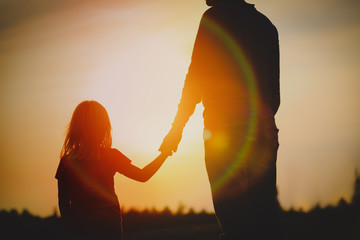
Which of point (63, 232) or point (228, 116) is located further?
point (63, 232)

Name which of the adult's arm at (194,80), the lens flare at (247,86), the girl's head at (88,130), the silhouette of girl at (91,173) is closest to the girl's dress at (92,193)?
the silhouette of girl at (91,173)

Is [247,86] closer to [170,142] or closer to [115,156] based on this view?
[170,142]

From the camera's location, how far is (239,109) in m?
3.06

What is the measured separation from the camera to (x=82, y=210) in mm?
4332

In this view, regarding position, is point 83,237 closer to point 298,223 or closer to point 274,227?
point 274,227

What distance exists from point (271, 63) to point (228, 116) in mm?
645

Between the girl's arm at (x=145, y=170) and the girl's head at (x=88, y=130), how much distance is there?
1.17ft

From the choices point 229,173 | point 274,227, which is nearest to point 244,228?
point 274,227

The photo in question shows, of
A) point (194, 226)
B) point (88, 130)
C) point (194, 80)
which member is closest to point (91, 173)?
point (88, 130)

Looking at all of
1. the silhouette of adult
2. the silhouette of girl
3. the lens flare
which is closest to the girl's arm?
the silhouette of girl

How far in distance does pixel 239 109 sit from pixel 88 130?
2.17 m

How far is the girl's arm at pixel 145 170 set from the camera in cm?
466

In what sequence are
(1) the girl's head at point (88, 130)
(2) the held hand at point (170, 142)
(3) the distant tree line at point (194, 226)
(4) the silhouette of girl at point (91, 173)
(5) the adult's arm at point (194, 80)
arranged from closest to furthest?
(5) the adult's arm at point (194, 80) < (2) the held hand at point (170, 142) < (4) the silhouette of girl at point (91, 173) < (1) the girl's head at point (88, 130) < (3) the distant tree line at point (194, 226)

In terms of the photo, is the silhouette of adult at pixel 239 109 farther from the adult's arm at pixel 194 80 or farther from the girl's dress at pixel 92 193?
the girl's dress at pixel 92 193
